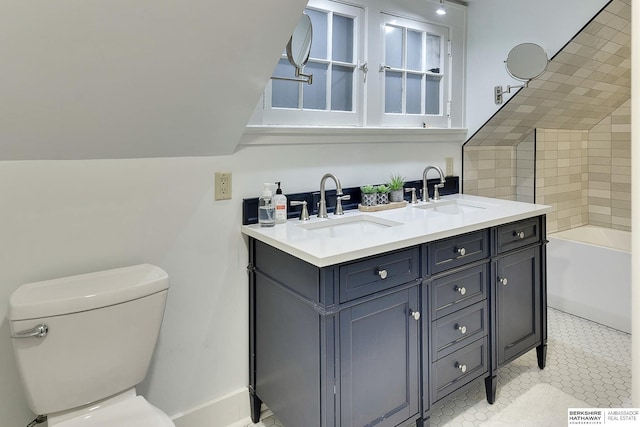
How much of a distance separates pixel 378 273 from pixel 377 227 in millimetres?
487

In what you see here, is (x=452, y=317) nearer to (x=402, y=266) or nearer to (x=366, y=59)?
(x=402, y=266)

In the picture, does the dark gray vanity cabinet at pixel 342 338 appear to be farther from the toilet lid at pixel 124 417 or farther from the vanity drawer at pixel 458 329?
the toilet lid at pixel 124 417

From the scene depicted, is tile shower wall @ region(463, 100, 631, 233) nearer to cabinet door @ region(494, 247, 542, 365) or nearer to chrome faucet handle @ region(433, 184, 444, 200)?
chrome faucet handle @ region(433, 184, 444, 200)

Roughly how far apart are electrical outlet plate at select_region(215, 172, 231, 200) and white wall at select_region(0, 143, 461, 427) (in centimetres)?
2

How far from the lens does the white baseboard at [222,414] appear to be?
1.76 m

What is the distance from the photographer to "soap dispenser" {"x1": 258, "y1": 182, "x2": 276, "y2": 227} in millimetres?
1760

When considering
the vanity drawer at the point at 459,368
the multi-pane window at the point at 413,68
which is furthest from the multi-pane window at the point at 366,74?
the vanity drawer at the point at 459,368

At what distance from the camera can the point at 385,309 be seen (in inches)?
61.1

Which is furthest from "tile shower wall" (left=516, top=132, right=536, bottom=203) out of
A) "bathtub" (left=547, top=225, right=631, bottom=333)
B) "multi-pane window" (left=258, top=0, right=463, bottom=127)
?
"multi-pane window" (left=258, top=0, right=463, bottom=127)

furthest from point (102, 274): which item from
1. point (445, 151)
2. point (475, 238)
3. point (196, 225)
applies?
point (445, 151)

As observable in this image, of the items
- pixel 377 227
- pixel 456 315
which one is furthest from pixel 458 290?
pixel 377 227

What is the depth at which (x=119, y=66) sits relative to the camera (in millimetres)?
1232

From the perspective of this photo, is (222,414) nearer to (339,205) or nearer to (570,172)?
(339,205)

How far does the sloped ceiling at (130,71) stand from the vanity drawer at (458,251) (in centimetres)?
94
